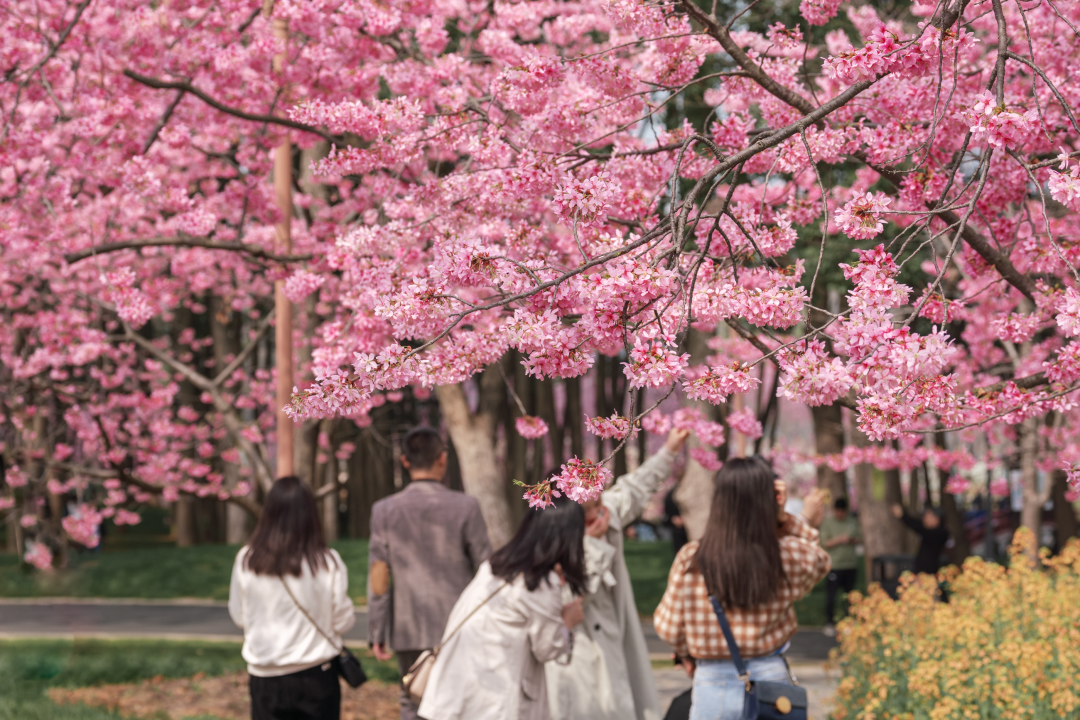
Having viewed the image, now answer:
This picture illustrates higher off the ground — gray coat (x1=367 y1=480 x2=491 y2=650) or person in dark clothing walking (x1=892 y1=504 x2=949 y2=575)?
gray coat (x1=367 y1=480 x2=491 y2=650)

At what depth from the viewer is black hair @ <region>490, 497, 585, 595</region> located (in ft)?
13.1

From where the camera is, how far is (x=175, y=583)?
17.3 meters

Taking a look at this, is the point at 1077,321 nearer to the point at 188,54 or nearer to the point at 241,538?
the point at 188,54

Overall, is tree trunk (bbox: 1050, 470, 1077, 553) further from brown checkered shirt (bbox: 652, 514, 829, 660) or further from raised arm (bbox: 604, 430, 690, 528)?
brown checkered shirt (bbox: 652, 514, 829, 660)

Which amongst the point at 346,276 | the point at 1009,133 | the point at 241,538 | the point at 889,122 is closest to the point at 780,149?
the point at 889,122

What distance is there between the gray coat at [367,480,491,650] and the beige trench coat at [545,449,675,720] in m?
0.65

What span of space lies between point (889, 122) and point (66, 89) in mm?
6256

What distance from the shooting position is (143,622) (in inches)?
547

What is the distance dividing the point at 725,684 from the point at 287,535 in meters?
2.12

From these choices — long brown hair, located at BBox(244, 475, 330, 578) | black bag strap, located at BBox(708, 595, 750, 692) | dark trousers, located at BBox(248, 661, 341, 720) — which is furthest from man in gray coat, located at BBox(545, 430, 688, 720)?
long brown hair, located at BBox(244, 475, 330, 578)

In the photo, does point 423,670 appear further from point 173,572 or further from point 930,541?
point 173,572

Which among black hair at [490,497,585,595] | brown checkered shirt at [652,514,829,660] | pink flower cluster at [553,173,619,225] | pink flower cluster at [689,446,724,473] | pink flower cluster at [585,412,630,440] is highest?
pink flower cluster at [553,173,619,225]

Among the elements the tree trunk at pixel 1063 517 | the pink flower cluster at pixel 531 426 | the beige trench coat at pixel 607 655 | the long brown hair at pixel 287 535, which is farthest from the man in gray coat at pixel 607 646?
the tree trunk at pixel 1063 517

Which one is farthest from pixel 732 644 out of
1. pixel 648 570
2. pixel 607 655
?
pixel 648 570
